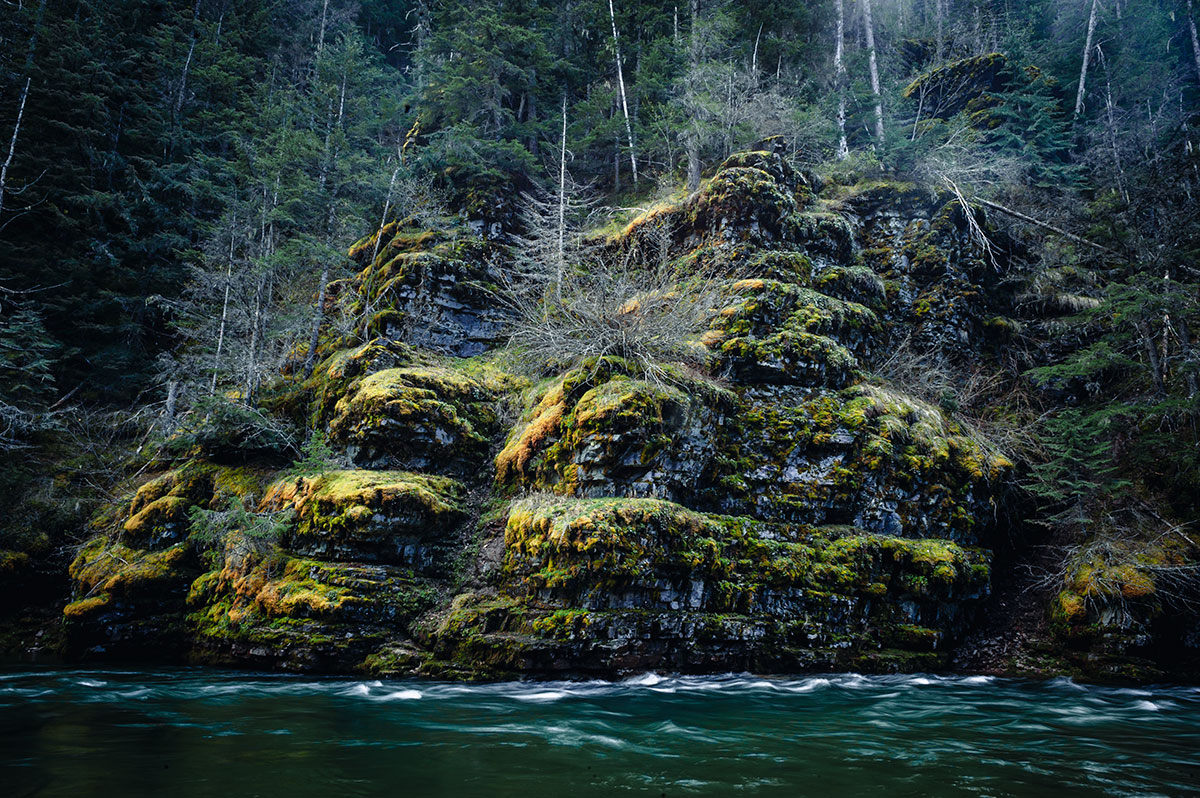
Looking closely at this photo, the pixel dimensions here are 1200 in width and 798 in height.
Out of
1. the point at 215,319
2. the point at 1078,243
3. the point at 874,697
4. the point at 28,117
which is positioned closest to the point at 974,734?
the point at 874,697

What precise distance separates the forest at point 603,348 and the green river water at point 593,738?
99 cm

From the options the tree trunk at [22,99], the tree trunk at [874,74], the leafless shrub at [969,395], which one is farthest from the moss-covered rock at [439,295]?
the tree trunk at [874,74]

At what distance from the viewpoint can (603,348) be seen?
31.4 feet

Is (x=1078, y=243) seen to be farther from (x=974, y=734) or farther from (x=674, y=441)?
(x=974, y=734)

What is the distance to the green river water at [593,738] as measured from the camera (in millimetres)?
3572

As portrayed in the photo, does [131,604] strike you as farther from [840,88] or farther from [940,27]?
[940,27]

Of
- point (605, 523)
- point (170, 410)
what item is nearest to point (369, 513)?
point (605, 523)

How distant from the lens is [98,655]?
339 inches

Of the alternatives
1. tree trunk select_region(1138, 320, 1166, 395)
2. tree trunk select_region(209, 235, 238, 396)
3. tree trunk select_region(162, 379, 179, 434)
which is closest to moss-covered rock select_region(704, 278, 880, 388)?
tree trunk select_region(1138, 320, 1166, 395)

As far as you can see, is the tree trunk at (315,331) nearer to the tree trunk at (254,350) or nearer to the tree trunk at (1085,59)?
the tree trunk at (254,350)

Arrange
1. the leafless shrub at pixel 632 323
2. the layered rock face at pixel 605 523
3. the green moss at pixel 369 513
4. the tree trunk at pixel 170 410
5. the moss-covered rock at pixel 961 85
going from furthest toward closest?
the moss-covered rock at pixel 961 85 → the tree trunk at pixel 170 410 → the leafless shrub at pixel 632 323 → the green moss at pixel 369 513 → the layered rock face at pixel 605 523

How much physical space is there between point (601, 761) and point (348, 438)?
26.1ft

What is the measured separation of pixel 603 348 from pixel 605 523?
359 cm

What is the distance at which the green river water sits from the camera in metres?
3.57
